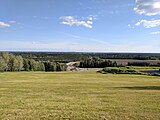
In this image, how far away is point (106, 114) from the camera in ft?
45.8

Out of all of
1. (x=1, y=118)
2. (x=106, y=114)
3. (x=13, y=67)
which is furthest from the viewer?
(x=13, y=67)

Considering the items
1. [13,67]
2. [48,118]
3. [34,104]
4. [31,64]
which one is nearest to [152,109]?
[48,118]

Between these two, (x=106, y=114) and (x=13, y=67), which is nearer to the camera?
(x=106, y=114)

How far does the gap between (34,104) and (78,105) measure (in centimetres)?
289

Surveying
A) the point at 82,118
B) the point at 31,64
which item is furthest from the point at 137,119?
the point at 31,64

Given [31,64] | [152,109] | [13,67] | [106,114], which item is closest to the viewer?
[106,114]

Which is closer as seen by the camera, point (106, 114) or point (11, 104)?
point (106, 114)

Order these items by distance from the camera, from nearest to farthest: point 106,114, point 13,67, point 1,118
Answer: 1. point 1,118
2. point 106,114
3. point 13,67

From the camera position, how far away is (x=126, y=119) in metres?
12.9

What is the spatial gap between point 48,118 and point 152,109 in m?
6.41

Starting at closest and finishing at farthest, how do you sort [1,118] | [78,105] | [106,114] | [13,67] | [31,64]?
[1,118], [106,114], [78,105], [13,67], [31,64]

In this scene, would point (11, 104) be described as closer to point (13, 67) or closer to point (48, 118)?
point (48, 118)

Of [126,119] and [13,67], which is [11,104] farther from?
[13,67]

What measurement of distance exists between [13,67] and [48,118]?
3863 inches
